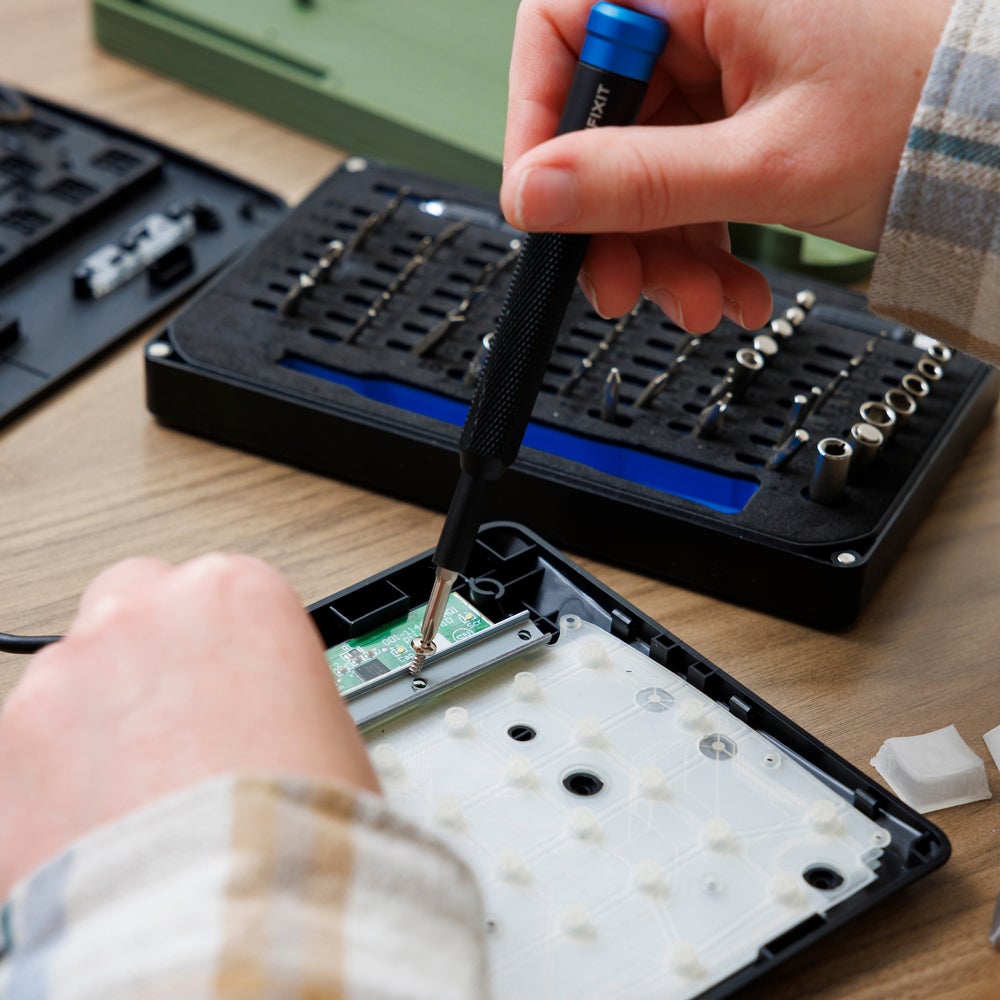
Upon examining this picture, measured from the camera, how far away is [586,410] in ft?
2.42

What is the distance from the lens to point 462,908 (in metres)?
0.37

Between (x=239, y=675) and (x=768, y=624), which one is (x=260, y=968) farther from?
(x=768, y=624)

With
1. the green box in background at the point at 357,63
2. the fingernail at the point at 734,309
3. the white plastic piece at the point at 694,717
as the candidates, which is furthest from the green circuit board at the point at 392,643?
the green box in background at the point at 357,63

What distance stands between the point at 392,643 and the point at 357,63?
0.62 m

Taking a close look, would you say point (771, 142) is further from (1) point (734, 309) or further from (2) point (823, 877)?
(2) point (823, 877)

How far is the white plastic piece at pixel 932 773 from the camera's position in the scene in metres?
0.57

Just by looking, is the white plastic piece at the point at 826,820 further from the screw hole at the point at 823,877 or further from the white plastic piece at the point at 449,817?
the white plastic piece at the point at 449,817

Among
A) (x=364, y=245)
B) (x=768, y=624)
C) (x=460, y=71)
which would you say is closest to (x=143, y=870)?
(x=768, y=624)

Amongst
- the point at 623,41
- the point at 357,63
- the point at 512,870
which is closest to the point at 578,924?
the point at 512,870

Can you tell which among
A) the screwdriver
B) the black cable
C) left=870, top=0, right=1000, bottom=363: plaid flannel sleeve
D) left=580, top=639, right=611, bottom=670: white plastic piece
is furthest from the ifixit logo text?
the black cable

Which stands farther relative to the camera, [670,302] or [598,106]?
[670,302]

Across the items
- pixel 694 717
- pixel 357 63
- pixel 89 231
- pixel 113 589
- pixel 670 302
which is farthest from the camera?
pixel 357 63

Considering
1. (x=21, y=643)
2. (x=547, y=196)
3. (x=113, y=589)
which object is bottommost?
(x=21, y=643)

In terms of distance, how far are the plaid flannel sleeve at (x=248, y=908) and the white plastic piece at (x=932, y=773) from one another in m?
0.27
